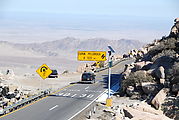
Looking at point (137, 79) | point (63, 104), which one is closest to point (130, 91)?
point (137, 79)

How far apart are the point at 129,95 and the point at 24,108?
9214mm

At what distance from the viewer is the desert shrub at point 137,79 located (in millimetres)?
31686

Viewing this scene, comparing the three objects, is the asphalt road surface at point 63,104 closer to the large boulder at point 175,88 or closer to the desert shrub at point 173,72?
the desert shrub at point 173,72

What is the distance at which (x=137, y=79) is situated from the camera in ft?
105

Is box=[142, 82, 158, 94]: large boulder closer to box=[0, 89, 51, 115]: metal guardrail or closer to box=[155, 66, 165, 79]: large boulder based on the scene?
box=[155, 66, 165, 79]: large boulder

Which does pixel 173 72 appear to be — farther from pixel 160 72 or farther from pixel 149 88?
pixel 149 88

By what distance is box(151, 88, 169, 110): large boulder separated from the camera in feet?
83.6

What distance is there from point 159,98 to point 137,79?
6.03 meters

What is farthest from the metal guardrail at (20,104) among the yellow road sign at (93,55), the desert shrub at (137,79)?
the desert shrub at (137,79)

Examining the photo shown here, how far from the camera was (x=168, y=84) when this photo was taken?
2853cm

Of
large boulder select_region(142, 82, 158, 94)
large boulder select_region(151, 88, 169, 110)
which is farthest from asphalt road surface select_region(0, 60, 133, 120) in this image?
large boulder select_region(151, 88, 169, 110)

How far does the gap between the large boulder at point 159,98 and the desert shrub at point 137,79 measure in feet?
13.6

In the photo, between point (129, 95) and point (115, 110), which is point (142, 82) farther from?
point (115, 110)

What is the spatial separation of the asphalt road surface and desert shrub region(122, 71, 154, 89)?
10.0 feet
